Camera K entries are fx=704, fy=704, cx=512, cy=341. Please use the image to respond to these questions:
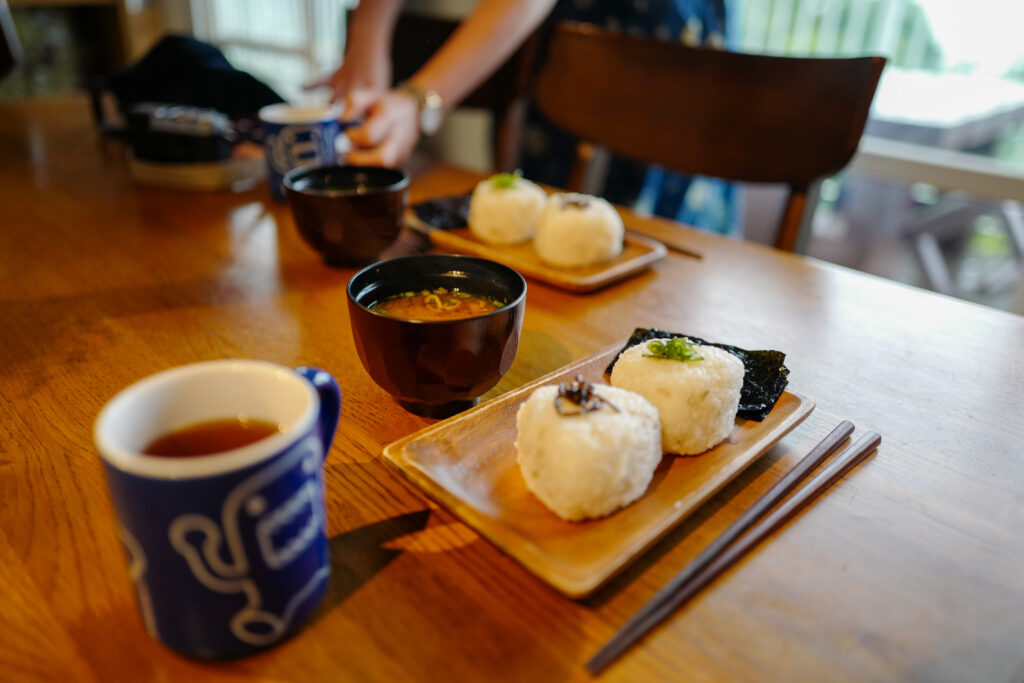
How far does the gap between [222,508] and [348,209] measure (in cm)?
71

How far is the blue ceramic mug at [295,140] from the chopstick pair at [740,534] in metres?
1.05

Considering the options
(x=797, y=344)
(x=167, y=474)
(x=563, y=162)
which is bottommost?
(x=563, y=162)

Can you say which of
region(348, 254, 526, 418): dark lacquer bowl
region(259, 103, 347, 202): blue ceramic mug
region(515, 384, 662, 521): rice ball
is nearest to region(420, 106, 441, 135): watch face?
region(259, 103, 347, 202): blue ceramic mug

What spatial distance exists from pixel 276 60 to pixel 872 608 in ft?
16.6

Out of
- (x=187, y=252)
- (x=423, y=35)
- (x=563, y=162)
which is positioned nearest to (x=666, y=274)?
(x=187, y=252)

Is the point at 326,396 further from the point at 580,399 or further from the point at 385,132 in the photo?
the point at 385,132

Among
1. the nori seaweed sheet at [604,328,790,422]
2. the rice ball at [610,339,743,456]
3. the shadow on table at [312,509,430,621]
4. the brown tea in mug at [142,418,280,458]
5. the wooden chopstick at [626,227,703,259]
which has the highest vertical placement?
the brown tea in mug at [142,418,280,458]

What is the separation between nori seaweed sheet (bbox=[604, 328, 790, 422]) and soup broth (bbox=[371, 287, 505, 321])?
0.16 metres

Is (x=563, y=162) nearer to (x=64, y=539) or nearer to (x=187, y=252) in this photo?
(x=187, y=252)

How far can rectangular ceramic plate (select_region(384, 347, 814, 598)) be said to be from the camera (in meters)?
0.53

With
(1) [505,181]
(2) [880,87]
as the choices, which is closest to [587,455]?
(1) [505,181]

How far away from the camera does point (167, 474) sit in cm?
41

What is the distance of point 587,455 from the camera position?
0.54 m

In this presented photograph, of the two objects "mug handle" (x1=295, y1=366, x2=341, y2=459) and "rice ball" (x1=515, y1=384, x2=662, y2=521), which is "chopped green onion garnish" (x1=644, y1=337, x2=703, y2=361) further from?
"mug handle" (x1=295, y1=366, x2=341, y2=459)
